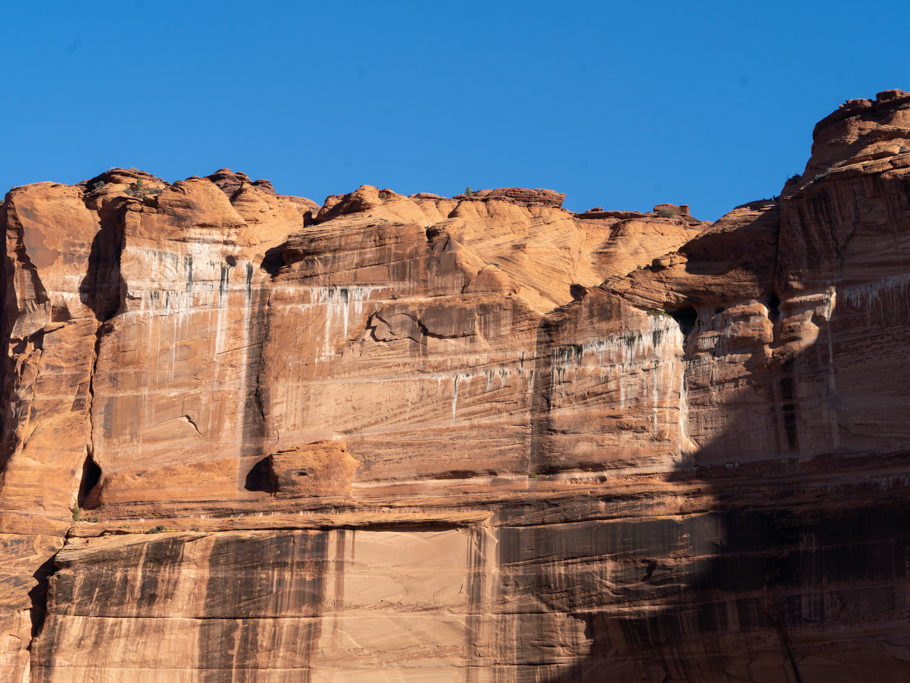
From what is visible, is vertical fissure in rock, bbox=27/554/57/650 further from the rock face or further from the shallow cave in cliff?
the shallow cave in cliff

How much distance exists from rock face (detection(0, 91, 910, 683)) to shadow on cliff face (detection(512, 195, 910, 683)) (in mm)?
61

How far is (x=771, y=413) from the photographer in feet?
103

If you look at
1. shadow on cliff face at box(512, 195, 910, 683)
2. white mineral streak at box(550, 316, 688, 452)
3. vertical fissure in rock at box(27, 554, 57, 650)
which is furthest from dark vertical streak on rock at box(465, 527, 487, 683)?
vertical fissure in rock at box(27, 554, 57, 650)

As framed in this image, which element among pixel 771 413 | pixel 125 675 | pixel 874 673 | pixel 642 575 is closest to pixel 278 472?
pixel 125 675

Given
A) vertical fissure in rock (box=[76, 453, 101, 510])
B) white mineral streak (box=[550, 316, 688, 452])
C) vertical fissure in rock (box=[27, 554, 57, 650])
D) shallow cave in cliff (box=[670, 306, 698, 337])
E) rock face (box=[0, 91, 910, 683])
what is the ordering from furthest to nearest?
vertical fissure in rock (box=[76, 453, 101, 510]), vertical fissure in rock (box=[27, 554, 57, 650]), shallow cave in cliff (box=[670, 306, 698, 337]), white mineral streak (box=[550, 316, 688, 452]), rock face (box=[0, 91, 910, 683])

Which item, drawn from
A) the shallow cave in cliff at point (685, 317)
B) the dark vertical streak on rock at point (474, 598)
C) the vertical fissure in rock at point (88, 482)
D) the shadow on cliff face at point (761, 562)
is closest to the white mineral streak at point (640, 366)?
the shallow cave in cliff at point (685, 317)

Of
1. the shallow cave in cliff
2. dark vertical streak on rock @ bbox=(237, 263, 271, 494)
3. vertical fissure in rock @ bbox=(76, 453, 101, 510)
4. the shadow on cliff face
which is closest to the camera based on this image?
the shadow on cliff face

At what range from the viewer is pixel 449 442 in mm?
34125

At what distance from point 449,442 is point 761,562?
308 inches

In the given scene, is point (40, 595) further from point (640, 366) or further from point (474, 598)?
point (640, 366)

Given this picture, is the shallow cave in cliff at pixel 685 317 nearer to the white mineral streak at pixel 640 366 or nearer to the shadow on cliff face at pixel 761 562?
the white mineral streak at pixel 640 366

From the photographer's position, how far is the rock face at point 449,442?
30484 mm

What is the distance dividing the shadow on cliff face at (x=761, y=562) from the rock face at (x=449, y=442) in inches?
2.4

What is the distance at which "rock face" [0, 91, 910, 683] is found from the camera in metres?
30.5
